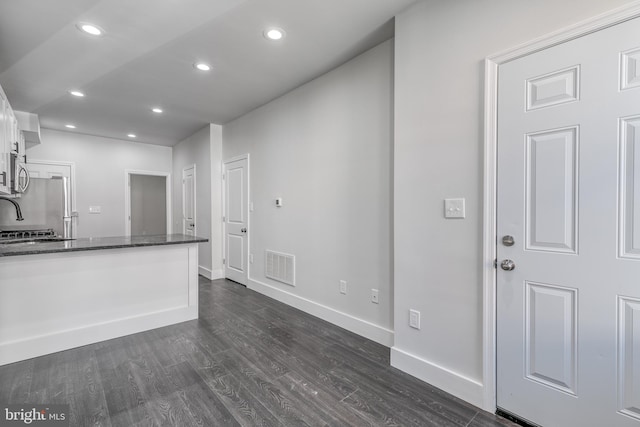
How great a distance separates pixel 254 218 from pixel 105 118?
292cm

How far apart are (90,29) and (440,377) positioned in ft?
12.1

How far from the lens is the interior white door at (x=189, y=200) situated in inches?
219

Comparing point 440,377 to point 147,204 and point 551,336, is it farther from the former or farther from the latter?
point 147,204

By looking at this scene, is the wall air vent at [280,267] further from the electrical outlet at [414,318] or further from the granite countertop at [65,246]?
the electrical outlet at [414,318]

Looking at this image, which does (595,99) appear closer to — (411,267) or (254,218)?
(411,267)

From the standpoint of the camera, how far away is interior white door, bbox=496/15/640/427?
1.31 m

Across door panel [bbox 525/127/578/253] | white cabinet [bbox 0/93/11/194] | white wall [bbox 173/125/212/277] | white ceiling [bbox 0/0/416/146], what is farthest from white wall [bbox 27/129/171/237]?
door panel [bbox 525/127/578/253]

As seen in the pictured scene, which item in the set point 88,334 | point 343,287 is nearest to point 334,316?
point 343,287

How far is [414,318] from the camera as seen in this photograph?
2.09 m

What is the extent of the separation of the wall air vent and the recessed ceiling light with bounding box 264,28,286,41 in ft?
7.54

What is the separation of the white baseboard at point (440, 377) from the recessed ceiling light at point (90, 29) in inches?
135

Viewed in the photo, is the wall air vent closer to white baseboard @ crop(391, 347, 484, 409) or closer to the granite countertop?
the granite countertop

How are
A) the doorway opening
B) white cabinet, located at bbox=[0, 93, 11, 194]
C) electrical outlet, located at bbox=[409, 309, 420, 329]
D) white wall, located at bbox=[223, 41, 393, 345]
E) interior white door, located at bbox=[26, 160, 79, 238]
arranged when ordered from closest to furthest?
electrical outlet, located at bbox=[409, 309, 420, 329] < white wall, located at bbox=[223, 41, 393, 345] < white cabinet, located at bbox=[0, 93, 11, 194] < interior white door, located at bbox=[26, 160, 79, 238] < the doorway opening

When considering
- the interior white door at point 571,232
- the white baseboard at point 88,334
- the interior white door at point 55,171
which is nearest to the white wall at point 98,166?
the interior white door at point 55,171
